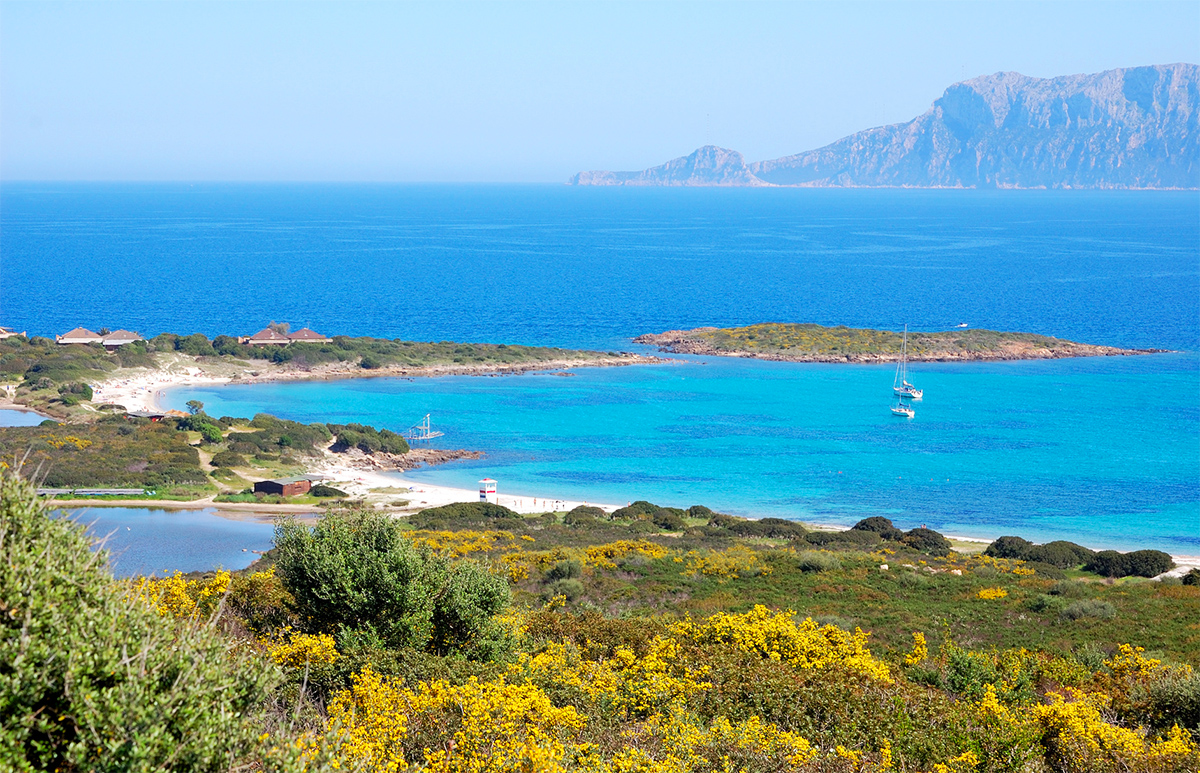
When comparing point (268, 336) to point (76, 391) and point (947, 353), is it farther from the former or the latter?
point (947, 353)

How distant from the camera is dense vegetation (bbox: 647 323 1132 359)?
259 feet

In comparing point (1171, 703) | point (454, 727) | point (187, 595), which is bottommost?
point (1171, 703)

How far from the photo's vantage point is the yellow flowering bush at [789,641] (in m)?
14.2

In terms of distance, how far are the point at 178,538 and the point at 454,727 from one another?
87.6ft

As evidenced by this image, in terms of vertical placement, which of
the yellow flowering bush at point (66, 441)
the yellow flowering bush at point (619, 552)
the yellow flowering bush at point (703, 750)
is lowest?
the yellow flowering bush at point (66, 441)

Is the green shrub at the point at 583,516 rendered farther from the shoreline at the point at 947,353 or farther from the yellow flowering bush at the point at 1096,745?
the shoreline at the point at 947,353

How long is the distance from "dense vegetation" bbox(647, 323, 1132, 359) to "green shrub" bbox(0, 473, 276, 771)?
244 ft

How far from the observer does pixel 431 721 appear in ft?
32.3

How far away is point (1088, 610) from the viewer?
72.8 ft

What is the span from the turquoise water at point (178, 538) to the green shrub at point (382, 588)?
1514 cm

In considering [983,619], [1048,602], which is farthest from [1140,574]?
[983,619]

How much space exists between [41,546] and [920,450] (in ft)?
166

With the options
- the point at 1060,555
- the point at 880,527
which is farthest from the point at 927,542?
the point at 1060,555

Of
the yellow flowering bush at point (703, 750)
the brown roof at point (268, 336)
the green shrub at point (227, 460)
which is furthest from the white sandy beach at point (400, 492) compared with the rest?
the yellow flowering bush at point (703, 750)
